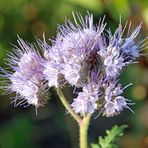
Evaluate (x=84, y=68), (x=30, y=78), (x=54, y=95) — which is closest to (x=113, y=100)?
(x=84, y=68)

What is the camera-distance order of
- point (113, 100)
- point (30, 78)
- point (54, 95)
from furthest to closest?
point (54, 95), point (30, 78), point (113, 100)

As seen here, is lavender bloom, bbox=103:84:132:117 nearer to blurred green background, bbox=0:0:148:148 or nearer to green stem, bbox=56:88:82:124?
green stem, bbox=56:88:82:124

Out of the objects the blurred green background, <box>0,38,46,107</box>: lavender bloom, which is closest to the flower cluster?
Answer: <box>0,38,46,107</box>: lavender bloom

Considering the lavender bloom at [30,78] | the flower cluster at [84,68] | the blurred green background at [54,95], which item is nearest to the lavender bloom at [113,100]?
the flower cluster at [84,68]

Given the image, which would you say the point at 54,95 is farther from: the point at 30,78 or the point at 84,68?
the point at 84,68

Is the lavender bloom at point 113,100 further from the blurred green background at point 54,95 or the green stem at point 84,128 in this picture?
the blurred green background at point 54,95

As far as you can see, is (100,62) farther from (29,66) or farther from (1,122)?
(1,122)
